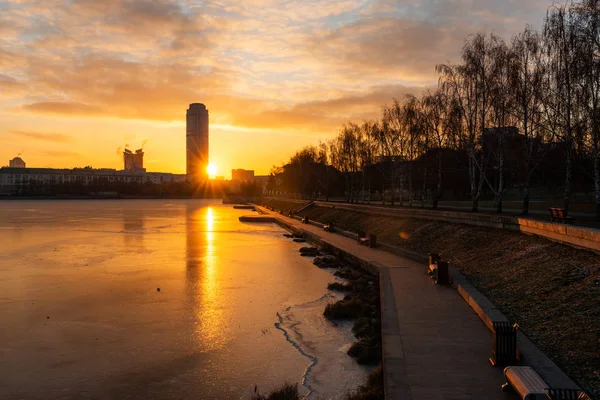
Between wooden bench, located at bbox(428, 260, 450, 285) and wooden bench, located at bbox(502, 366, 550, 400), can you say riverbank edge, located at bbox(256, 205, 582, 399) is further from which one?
wooden bench, located at bbox(502, 366, 550, 400)

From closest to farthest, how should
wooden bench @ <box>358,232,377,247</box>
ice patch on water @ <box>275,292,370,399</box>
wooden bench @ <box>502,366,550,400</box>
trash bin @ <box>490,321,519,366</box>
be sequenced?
1. wooden bench @ <box>502,366,550,400</box>
2. trash bin @ <box>490,321,519,366</box>
3. ice patch on water @ <box>275,292,370,399</box>
4. wooden bench @ <box>358,232,377,247</box>

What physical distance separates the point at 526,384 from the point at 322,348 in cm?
676

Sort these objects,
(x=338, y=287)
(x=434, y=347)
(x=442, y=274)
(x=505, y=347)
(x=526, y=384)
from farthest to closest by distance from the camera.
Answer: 1. (x=338, y=287)
2. (x=442, y=274)
3. (x=434, y=347)
4. (x=505, y=347)
5. (x=526, y=384)

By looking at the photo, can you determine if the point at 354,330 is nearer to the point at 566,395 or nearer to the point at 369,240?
the point at 566,395

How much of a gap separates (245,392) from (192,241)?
3449cm

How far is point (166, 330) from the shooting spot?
15.3 meters

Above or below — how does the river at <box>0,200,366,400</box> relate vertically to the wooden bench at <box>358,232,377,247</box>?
below

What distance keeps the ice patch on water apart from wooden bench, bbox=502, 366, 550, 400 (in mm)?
3560

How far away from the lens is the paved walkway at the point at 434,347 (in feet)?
27.1

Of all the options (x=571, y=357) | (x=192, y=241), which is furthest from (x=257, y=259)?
(x=571, y=357)

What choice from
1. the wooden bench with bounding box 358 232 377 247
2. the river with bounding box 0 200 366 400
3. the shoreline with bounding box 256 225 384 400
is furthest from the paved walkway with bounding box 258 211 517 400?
the wooden bench with bounding box 358 232 377 247

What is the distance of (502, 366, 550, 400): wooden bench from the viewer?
7.14 metres

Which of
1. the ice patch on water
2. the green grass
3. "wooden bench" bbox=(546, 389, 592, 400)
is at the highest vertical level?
"wooden bench" bbox=(546, 389, 592, 400)

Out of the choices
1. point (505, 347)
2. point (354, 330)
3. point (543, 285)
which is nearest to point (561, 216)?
point (543, 285)
